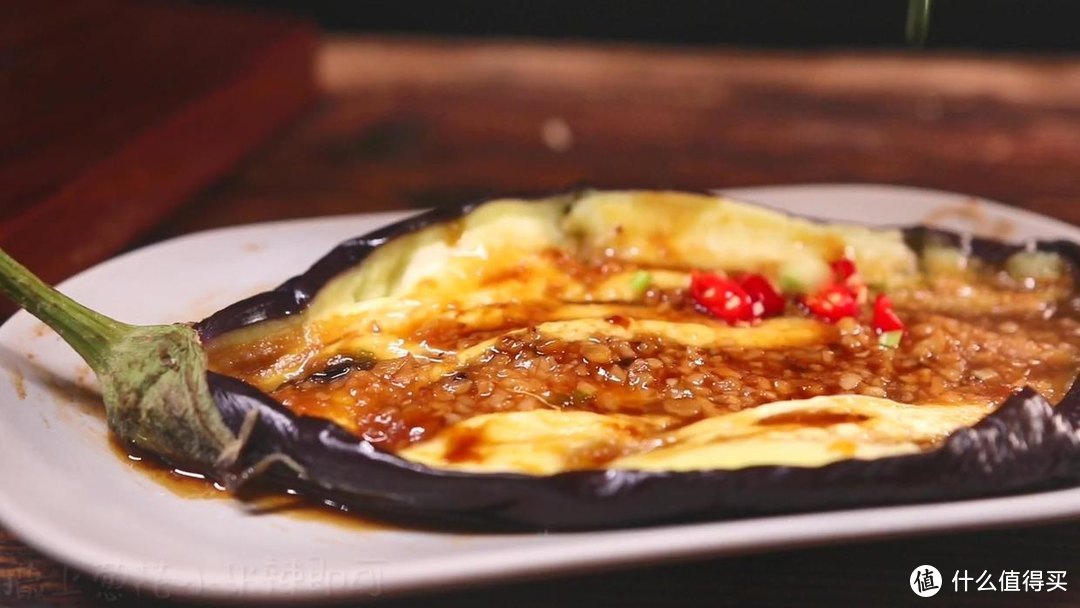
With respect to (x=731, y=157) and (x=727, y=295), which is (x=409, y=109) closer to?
(x=731, y=157)

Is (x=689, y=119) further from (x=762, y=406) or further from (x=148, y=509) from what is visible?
(x=148, y=509)

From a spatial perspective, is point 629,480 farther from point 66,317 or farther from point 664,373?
point 66,317

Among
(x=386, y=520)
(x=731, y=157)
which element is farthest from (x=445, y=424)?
(x=731, y=157)

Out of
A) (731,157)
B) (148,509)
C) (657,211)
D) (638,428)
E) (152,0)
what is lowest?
(148,509)

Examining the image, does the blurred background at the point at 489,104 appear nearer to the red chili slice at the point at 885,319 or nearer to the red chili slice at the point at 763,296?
the red chili slice at the point at 763,296

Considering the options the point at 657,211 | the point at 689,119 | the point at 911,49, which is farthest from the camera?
the point at 911,49

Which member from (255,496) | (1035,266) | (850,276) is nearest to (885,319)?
(850,276)

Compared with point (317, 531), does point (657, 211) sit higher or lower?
higher

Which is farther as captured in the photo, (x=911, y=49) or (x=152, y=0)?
(x=911, y=49)

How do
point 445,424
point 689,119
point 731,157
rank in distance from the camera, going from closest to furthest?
point 445,424 < point 731,157 < point 689,119
